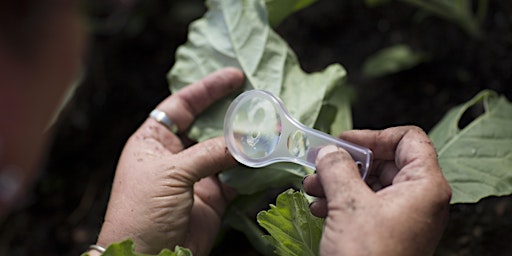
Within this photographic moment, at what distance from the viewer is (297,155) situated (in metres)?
0.93

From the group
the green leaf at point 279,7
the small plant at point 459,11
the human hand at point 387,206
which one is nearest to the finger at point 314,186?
the human hand at point 387,206

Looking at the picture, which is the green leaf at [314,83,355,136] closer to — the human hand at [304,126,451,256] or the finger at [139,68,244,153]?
the finger at [139,68,244,153]

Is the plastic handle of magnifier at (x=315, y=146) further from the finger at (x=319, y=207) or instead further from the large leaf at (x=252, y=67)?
the large leaf at (x=252, y=67)

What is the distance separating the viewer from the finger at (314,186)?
0.88 m

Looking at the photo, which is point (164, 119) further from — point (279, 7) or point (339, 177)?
point (339, 177)

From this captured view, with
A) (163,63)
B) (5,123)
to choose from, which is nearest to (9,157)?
(5,123)

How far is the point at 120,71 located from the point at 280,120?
2.80 feet

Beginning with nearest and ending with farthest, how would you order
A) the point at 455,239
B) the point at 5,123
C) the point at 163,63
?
the point at 5,123
the point at 455,239
the point at 163,63

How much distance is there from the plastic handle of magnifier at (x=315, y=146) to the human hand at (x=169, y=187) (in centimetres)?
13

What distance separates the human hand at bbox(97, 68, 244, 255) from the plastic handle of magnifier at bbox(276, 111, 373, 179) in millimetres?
127

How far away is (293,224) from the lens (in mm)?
935

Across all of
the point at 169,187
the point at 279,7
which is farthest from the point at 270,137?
the point at 279,7

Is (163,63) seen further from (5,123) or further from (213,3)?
(5,123)

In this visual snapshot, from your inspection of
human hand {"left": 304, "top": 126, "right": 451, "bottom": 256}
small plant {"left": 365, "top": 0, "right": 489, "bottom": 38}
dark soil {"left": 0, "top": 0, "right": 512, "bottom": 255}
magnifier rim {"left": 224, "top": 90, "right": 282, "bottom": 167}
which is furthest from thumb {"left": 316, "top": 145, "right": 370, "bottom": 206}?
small plant {"left": 365, "top": 0, "right": 489, "bottom": 38}
